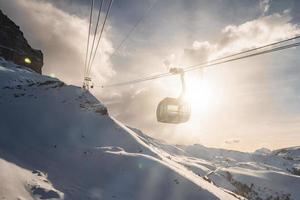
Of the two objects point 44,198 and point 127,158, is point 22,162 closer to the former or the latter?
point 44,198

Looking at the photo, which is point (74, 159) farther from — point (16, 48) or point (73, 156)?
point (16, 48)

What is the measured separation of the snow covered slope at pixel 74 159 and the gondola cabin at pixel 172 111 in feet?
15.9

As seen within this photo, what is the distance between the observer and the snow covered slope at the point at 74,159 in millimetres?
18922

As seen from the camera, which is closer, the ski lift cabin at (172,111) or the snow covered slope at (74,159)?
the snow covered slope at (74,159)

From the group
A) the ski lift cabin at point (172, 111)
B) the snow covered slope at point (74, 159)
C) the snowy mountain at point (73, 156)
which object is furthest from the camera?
the ski lift cabin at point (172, 111)

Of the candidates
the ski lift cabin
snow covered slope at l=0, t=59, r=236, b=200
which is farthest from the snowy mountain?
the ski lift cabin

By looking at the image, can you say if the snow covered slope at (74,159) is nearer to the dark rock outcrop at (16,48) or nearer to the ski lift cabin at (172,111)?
the ski lift cabin at (172,111)

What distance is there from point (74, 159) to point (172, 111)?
10442mm

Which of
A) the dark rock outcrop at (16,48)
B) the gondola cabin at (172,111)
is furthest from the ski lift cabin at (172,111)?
the dark rock outcrop at (16,48)

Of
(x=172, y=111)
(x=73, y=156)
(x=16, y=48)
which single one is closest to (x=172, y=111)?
Answer: (x=172, y=111)

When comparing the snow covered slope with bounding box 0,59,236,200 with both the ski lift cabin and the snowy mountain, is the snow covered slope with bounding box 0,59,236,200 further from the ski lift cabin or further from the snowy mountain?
the ski lift cabin

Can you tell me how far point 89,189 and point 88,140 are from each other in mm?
11677

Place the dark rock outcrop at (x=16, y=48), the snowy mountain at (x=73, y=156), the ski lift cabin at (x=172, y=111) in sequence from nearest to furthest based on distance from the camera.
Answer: the snowy mountain at (x=73, y=156) < the ski lift cabin at (x=172, y=111) < the dark rock outcrop at (x=16, y=48)

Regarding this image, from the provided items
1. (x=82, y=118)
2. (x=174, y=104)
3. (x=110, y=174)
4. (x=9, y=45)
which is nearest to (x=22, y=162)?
(x=110, y=174)
